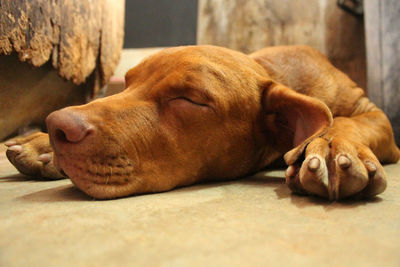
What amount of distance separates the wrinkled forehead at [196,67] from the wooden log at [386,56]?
2.21 metres

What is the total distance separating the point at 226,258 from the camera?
105cm

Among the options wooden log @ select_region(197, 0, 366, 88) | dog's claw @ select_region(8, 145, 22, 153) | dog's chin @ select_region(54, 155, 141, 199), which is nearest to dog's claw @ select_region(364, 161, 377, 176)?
dog's chin @ select_region(54, 155, 141, 199)

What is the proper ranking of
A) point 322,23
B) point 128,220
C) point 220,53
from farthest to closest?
1. point 322,23
2. point 220,53
3. point 128,220

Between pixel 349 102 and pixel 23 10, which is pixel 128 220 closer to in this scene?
pixel 23 10

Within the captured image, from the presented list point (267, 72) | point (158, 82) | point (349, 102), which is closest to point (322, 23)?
point (349, 102)

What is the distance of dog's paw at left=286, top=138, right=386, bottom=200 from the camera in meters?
1.66

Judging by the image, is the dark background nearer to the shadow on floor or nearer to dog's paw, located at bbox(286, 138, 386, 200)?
the shadow on floor

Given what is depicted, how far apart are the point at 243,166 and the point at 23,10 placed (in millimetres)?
1941

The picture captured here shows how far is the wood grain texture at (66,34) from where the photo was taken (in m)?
2.67

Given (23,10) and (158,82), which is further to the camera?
(23,10)

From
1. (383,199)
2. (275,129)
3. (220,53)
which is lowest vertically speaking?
(383,199)

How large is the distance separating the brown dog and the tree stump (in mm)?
746

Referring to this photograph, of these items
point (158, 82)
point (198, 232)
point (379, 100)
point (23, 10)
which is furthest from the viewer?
point (379, 100)

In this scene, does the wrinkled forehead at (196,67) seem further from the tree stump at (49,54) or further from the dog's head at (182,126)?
the tree stump at (49,54)
